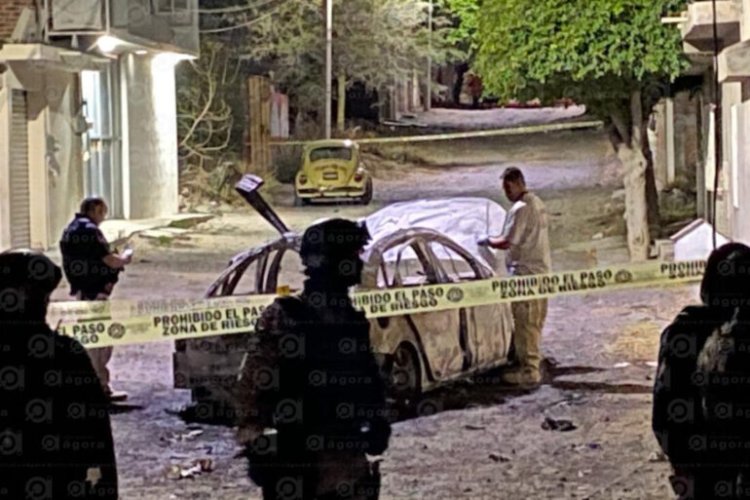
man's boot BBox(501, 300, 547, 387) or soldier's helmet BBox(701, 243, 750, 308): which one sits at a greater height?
soldier's helmet BBox(701, 243, 750, 308)

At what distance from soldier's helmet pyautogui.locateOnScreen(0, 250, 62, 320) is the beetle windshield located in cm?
2511

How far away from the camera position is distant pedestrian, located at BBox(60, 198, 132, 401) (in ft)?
31.3

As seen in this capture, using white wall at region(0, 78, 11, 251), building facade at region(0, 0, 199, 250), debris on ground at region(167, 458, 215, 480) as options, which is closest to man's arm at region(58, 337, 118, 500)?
debris on ground at region(167, 458, 215, 480)

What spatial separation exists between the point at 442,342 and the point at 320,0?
24.8 m

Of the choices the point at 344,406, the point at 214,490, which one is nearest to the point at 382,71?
the point at 214,490

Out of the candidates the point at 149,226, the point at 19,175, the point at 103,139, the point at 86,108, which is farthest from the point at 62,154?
the point at 149,226

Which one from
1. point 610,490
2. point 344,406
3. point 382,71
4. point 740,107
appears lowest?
point 610,490

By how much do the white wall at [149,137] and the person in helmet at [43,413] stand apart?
21.1 metres

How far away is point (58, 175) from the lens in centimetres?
2080

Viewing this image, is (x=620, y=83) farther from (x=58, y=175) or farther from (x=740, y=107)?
(x=58, y=175)

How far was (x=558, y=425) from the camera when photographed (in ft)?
30.5

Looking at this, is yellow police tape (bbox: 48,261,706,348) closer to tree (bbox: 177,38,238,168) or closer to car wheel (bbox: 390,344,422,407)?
car wheel (bbox: 390,344,422,407)

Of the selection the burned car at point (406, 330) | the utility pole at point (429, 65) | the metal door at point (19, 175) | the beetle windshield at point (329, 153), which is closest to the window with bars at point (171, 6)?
the beetle windshield at point (329, 153)

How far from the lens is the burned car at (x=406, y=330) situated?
29.9ft
